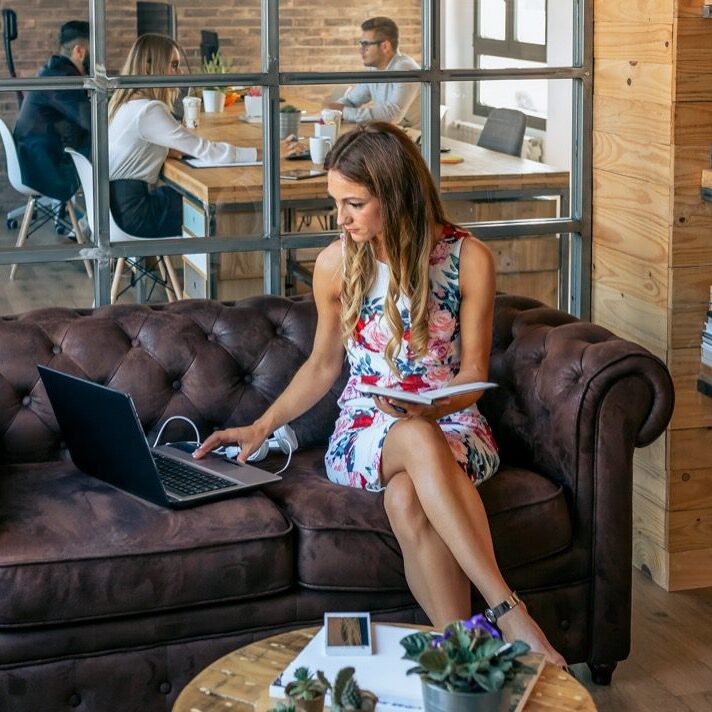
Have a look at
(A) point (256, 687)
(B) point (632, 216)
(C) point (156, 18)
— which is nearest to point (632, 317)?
(B) point (632, 216)

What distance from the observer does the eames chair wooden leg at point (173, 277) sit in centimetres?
356

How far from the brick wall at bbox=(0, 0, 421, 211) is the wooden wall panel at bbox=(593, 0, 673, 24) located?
1.80ft

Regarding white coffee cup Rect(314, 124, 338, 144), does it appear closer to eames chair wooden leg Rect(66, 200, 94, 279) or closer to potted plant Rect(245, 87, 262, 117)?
potted plant Rect(245, 87, 262, 117)

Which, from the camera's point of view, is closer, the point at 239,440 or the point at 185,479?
the point at 185,479

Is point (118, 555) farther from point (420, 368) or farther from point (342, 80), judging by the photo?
point (342, 80)

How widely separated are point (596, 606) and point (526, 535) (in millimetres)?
277

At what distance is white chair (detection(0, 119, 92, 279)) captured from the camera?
10.9 ft

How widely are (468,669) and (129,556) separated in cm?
111

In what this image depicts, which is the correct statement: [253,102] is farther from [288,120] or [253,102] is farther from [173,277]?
[173,277]

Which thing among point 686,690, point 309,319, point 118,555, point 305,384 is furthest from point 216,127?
point 686,690

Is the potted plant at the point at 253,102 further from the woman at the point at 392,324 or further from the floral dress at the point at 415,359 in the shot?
the floral dress at the point at 415,359

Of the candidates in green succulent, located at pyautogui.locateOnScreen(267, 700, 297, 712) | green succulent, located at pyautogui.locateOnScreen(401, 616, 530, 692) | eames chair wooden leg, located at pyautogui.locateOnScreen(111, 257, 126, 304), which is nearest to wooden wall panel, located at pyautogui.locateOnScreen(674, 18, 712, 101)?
eames chair wooden leg, located at pyautogui.locateOnScreen(111, 257, 126, 304)

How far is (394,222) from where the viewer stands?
2.99 meters

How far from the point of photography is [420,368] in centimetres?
307
